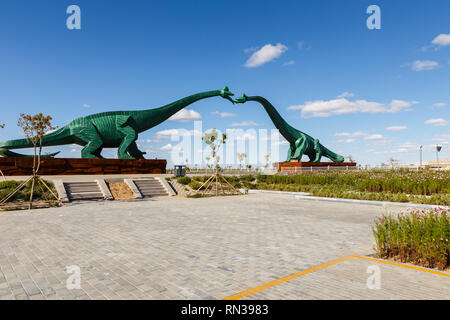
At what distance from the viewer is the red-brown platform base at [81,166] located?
62.0 feet

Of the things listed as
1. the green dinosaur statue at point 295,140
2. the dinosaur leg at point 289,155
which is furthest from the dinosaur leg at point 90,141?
the dinosaur leg at point 289,155

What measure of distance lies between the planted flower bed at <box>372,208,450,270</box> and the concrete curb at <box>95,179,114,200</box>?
1413cm

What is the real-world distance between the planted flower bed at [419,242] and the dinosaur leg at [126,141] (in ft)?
70.6

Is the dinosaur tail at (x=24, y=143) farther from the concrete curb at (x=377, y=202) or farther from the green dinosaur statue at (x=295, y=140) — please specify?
the green dinosaur statue at (x=295, y=140)

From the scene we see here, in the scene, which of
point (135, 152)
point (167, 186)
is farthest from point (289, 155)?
point (167, 186)

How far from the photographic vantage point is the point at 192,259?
535cm

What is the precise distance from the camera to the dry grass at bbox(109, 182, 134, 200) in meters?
17.0

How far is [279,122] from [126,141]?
822 inches

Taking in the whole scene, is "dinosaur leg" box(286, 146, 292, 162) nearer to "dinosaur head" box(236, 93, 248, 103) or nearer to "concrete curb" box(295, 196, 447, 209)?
"dinosaur head" box(236, 93, 248, 103)

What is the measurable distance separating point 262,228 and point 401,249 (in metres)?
3.69

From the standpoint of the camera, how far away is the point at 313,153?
42125 millimetres

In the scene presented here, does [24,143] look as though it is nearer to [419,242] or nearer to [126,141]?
[126,141]

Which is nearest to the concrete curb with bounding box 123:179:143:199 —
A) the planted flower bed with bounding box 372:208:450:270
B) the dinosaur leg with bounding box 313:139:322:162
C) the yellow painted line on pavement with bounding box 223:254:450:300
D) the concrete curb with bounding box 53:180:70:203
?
the concrete curb with bounding box 53:180:70:203
